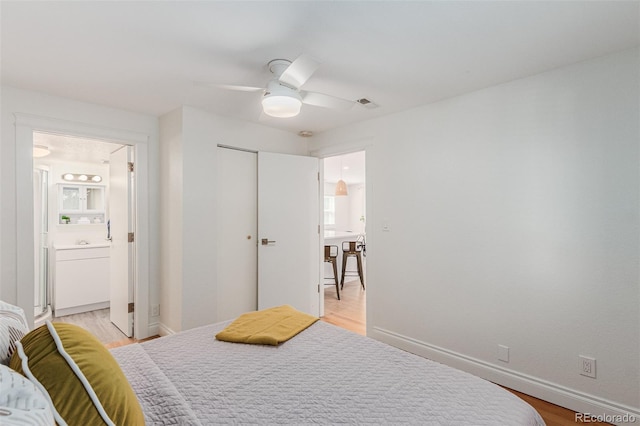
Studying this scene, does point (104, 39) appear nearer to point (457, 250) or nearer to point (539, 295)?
point (457, 250)

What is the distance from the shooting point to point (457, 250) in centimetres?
283

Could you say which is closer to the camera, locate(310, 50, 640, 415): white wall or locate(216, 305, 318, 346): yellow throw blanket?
locate(216, 305, 318, 346): yellow throw blanket

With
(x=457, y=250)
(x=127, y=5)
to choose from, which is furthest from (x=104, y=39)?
(x=457, y=250)

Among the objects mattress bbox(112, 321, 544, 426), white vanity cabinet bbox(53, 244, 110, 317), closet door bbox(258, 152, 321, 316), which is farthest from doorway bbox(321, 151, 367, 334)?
white vanity cabinet bbox(53, 244, 110, 317)

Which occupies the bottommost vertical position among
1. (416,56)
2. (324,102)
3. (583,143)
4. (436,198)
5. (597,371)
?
(597,371)

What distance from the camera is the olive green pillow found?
822 mm

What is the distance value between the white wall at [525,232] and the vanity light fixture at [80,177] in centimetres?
454

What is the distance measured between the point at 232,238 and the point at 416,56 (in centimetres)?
252

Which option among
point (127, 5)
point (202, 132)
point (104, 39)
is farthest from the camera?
point (202, 132)

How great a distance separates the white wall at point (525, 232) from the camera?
206 cm

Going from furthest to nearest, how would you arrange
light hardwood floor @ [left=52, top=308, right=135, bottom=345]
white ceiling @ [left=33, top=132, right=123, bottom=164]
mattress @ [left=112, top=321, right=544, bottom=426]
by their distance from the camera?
white ceiling @ [left=33, top=132, right=123, bottom=164] → light hardwood floor @ [left=52, top=308, right=135, bottom=345] → mattress @ [left=112, top=321, right=544, bottom=426]

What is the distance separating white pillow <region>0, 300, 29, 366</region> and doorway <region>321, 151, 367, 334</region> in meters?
3.11

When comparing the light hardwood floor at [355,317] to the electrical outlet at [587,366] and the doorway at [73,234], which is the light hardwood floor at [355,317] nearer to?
the electrical outlet at [587,366]

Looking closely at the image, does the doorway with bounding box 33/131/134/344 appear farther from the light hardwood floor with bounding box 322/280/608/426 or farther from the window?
the window
